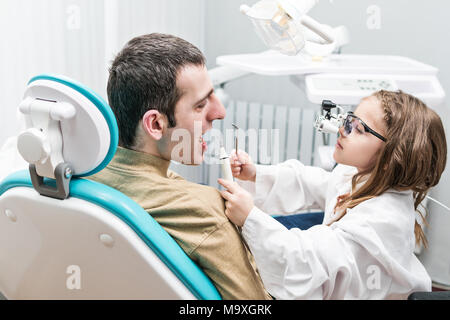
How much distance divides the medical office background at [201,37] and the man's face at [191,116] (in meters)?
1.10

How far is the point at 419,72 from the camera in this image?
186 cm

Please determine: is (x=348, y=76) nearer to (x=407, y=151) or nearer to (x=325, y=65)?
(x=325, y=65)

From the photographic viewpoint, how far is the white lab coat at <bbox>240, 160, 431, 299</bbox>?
3.53 ft

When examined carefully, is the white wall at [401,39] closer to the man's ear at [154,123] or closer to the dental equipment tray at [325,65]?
the dental equipment tray at [325,65]

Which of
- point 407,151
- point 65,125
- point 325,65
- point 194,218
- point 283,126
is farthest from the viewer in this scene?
point 283,126

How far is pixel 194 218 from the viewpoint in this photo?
3.29ft

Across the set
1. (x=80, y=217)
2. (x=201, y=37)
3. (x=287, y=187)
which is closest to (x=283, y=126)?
(x=201, y=37)

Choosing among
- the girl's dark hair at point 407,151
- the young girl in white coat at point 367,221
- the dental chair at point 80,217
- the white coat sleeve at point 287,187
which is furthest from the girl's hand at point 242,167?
the dental chair at point 80,217

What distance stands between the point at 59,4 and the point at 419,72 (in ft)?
4.89

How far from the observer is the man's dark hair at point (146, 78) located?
104 cm

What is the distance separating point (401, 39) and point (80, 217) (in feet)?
6.65
